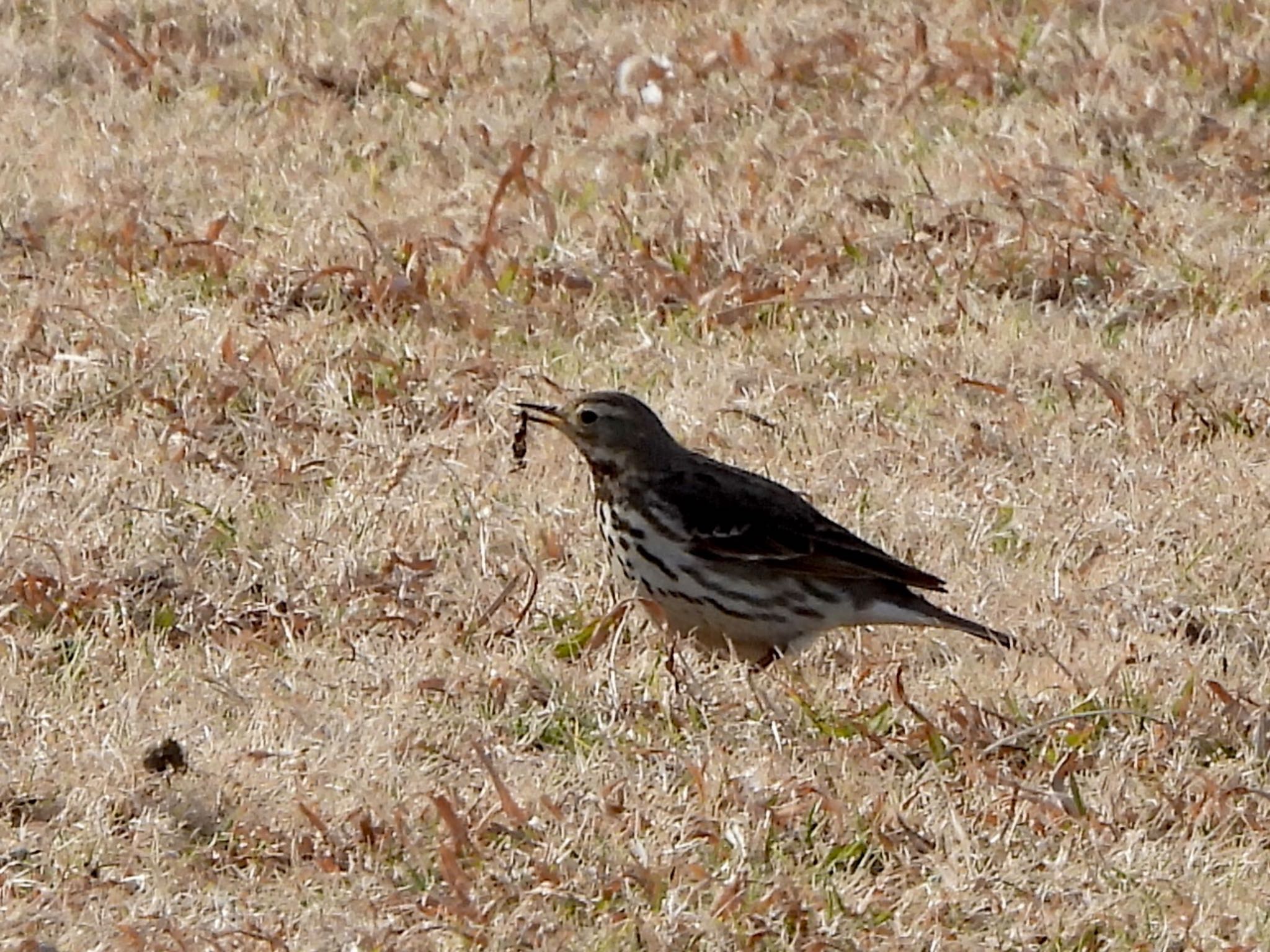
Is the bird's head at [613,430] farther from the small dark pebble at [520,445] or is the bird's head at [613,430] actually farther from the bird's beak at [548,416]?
the small dark pebble at [520,445]

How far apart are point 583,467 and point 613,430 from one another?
0.83 meters

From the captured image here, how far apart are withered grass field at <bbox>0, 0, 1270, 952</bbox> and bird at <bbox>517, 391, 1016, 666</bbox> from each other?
152 millimetres

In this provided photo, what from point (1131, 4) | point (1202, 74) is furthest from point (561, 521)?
point (1131, 4)

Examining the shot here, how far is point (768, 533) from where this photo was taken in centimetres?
709

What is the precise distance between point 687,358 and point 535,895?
3716 mm

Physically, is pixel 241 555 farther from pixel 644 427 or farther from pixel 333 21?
pixel 333 21

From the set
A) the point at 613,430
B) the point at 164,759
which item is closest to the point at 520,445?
the point at 613,430

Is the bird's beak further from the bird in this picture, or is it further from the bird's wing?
the bird's wing

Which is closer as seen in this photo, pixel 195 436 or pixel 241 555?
pixel 241 555

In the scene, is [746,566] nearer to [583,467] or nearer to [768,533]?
[768,533]

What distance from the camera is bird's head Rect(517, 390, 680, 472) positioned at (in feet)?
23.8

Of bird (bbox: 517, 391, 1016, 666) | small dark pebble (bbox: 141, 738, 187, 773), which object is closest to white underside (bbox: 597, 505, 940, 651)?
bird (bbox: 517, 391, 1016, 666)

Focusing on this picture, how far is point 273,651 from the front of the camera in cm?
678

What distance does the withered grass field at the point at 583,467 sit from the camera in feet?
18.6
